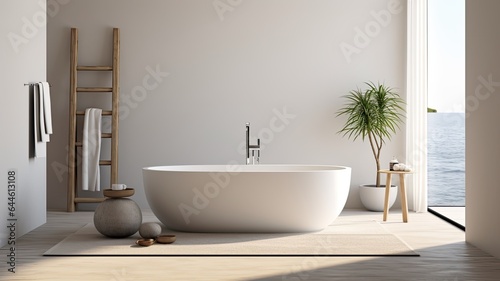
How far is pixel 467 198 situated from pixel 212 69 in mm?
3298

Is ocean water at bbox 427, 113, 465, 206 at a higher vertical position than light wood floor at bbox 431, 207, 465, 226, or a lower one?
higher

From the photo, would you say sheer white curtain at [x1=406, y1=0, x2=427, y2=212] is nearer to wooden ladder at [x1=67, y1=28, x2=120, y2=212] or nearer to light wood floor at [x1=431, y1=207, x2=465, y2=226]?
light wood floor at [x1=431, y1=207, x2=465, y2=226]

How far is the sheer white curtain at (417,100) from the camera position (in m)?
7.07

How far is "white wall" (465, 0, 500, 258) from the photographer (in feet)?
14.6

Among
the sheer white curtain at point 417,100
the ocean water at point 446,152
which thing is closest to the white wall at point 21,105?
the sheer white curtain at point 417,100

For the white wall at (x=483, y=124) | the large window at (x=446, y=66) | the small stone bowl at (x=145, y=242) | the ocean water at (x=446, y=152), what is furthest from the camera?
the ocean water at (x=446, y=152)

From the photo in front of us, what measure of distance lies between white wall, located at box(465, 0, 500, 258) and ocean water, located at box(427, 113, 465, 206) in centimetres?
Answer: 721

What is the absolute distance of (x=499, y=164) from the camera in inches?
172

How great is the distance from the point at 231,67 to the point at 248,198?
7.81 feet

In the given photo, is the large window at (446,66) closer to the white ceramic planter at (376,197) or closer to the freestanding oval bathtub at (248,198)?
the white ceramic planter at (376,197)

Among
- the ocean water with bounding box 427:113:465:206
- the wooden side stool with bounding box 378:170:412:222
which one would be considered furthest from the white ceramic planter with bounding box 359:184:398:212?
the ocean water with bounding box 427:113:465:206

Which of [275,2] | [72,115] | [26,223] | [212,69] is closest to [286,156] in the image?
[212,69]

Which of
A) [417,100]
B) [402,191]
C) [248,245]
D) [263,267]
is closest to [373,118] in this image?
[417,100]

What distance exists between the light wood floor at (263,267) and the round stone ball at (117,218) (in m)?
0.41
